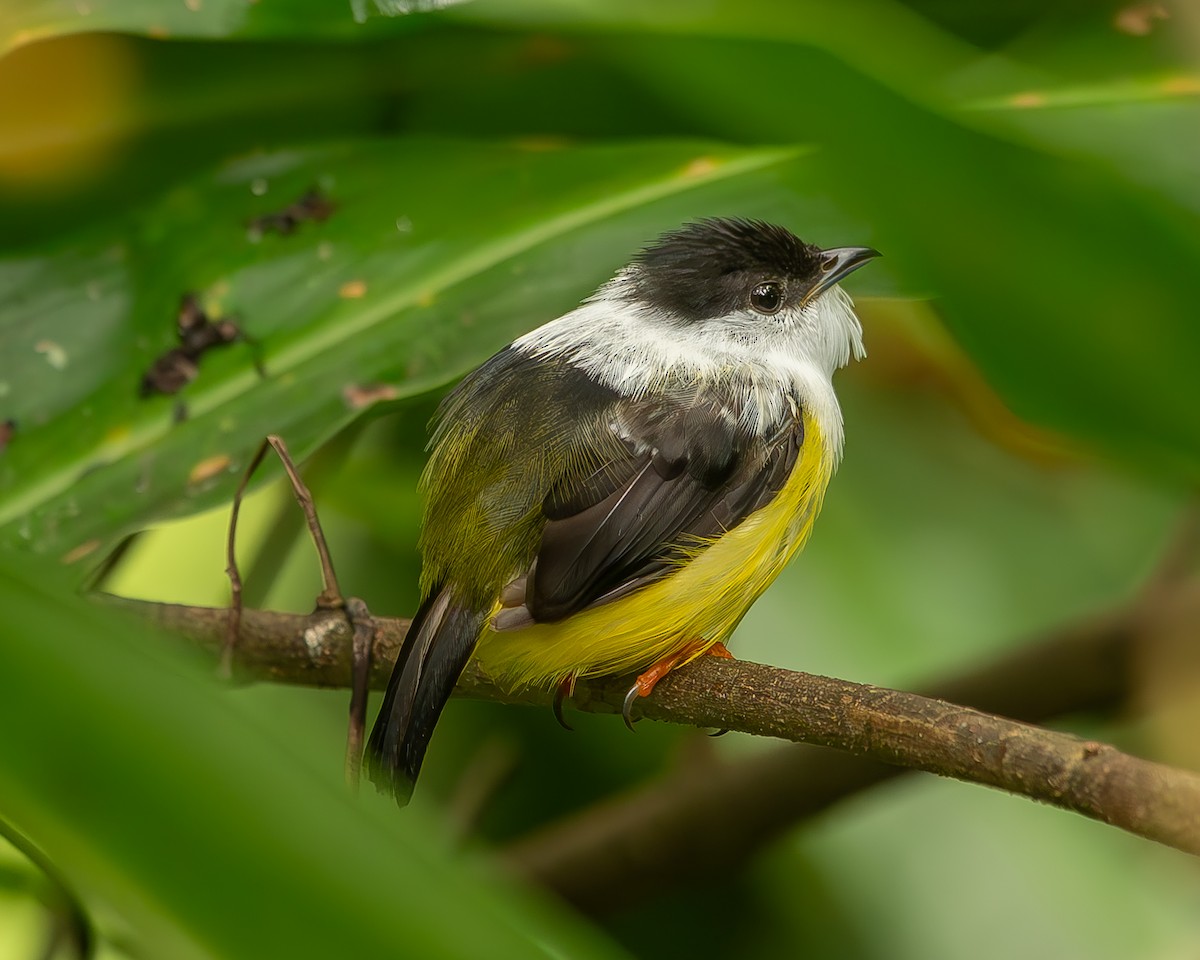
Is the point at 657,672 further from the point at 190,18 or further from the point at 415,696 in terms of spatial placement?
the point at 190,18

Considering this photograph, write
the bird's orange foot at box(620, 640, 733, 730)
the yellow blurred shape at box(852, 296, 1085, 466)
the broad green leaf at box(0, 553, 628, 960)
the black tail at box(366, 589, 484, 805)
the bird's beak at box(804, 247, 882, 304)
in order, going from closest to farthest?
the broad green leaf at box(0, 553, 628, 960) → the black tail at box(366, 589, 484, 805) → the bird's orange foot at box(620, 640, 733, 730) → the bird's beak at box(804, 247, 882, 304) → the yellow blurred shape at box(852, 296, 1085, 466)

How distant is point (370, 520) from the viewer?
3.27 meters

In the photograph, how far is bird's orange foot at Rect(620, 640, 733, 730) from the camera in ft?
7.57

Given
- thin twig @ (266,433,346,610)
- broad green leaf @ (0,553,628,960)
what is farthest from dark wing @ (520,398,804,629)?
broad green leaf @ (0,553,628,960)

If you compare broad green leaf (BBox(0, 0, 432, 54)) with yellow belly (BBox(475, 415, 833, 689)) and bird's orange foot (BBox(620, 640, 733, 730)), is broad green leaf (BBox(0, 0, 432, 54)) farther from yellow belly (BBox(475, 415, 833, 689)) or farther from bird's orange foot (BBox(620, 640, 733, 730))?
bird's orange foot (BBox(620, 640, 733, 730))

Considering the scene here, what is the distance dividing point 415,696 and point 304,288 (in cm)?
94

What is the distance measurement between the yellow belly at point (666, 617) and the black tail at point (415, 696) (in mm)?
161

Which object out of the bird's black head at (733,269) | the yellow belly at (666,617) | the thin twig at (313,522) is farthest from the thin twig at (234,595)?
the bird's black head at (733,269)

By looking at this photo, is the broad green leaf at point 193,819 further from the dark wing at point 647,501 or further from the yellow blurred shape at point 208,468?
the yellow blurred shape at point 208,468

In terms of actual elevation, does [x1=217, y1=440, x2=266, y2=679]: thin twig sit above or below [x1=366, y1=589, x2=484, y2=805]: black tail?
above

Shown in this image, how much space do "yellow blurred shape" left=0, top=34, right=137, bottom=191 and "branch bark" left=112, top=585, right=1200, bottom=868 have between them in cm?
103

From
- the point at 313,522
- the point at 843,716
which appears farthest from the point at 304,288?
the point at 843,716

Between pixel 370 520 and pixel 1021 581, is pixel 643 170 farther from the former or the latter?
pixel 1021 581

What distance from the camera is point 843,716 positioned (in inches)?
65.6
